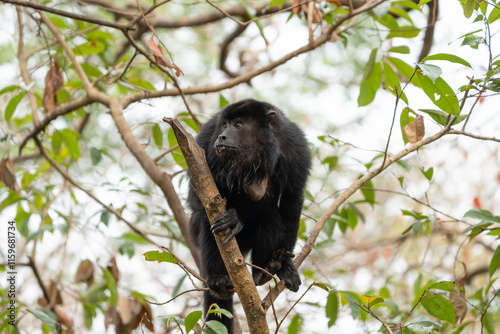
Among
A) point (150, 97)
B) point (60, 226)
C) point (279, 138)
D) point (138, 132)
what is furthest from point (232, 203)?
point (138, 132)

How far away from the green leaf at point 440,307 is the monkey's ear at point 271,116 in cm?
126

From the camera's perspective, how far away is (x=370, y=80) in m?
3.00

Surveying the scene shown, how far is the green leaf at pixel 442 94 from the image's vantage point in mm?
2201

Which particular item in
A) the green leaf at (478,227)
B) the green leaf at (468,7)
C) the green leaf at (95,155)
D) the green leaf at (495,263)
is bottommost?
the green leaf at (495,263)

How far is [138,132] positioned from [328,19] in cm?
391

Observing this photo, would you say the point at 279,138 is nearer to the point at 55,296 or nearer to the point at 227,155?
the point at 227,155

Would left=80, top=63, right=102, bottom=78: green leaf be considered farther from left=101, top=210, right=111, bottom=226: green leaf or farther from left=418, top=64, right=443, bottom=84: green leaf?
left=418, top=64, right=443, bottom=84: green leaf

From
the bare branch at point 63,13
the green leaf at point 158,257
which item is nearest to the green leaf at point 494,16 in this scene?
the green leaf at point 158,257

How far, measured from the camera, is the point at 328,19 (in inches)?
130

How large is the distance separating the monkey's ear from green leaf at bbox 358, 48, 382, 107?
0.51m

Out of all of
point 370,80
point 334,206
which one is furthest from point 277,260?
point 370,80

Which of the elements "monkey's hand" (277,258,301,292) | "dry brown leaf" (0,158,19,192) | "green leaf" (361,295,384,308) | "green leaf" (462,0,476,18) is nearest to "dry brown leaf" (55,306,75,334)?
"dry brown leaf" (0,158,19,192)

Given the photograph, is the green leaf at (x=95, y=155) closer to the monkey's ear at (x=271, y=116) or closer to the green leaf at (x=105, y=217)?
the green leaf at (x=105, y=217)

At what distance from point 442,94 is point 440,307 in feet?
3.04
